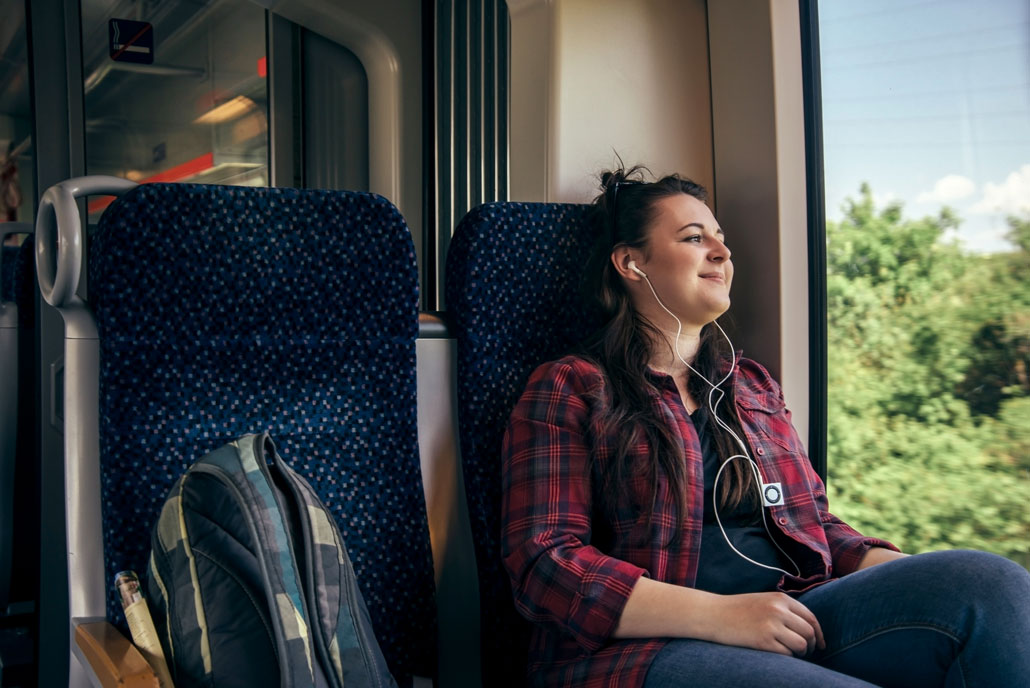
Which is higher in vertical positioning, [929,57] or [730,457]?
[929,57]

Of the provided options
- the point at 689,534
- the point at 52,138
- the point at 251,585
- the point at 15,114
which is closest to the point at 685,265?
the point at 689,534

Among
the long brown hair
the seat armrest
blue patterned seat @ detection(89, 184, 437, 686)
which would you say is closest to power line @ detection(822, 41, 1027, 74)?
the long brown hair

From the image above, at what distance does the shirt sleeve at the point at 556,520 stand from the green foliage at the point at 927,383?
0.69 meters

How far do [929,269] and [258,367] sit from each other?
124 cm

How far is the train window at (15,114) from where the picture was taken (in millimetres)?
2861

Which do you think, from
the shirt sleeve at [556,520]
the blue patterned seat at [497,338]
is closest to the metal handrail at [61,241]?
the blue patterned seat at [497,338]

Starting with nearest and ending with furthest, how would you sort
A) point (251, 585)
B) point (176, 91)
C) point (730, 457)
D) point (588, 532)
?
point (251, 585), point (588, 532), point (730, 457), point (176, 91)

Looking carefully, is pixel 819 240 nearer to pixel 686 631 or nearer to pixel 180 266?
pixel 686 631

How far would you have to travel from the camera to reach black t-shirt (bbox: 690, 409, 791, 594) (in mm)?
1489

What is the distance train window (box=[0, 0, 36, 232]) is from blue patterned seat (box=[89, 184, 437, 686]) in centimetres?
182

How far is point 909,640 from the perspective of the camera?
1272 millimetres

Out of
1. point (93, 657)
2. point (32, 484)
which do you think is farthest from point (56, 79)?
point (93, 657)

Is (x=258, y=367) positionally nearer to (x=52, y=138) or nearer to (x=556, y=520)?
(x=556, y=520)

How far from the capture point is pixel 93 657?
Result: 1.21 meters
